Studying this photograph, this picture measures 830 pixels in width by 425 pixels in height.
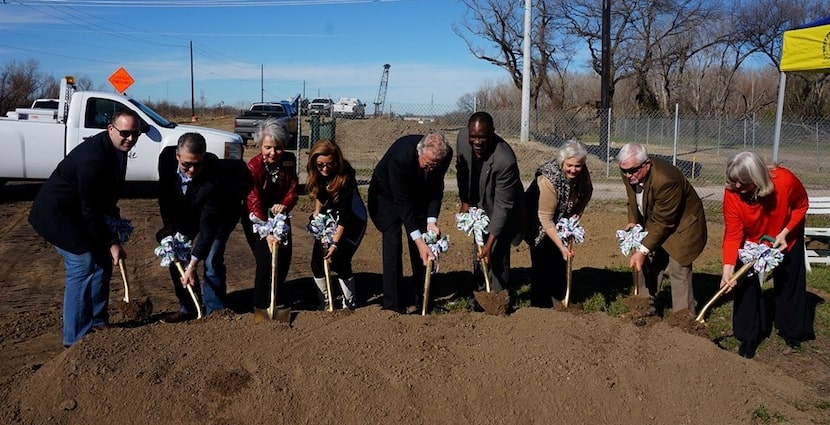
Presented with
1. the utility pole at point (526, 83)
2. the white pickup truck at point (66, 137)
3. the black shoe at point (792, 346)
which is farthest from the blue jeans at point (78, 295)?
the utility pole at point (526, 83)

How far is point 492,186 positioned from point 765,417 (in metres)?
2.34

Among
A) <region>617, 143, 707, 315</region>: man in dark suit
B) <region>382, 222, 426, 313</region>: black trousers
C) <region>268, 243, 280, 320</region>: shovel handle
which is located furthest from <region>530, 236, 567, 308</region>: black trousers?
<region>268, 243, 280, 320</region>: shovel handle

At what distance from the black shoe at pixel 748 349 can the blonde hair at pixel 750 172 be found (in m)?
1.12

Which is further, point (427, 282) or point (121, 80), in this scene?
point (121, 80)

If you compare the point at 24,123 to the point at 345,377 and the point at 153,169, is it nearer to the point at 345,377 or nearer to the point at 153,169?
the point at 153,169

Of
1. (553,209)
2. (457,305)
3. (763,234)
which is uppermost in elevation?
(553,209)

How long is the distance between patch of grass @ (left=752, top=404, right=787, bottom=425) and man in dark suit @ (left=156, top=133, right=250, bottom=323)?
11.7ft

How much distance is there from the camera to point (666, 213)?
4.78 m

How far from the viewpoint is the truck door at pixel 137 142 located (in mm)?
10953

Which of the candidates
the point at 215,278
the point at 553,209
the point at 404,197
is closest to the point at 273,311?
the point at 215,278

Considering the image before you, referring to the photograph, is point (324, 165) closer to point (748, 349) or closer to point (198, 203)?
point (198, 203)

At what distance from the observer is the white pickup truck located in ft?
35.3

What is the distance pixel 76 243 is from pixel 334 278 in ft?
6.93

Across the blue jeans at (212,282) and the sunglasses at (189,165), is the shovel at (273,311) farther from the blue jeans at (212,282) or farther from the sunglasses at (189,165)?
the sunglasses at (189,165)
